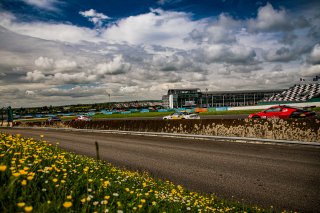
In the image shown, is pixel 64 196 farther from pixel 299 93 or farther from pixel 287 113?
pixel 299 93

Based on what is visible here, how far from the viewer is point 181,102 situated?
123000mm

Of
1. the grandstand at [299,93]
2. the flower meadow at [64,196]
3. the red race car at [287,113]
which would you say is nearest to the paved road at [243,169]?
the flower meadow at [64,196]

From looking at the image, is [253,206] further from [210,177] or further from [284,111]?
[284,111]

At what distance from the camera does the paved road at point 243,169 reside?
5.72 metres

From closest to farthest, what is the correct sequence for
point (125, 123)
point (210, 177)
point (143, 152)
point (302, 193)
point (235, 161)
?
point (302, 193)
point (210, 177)
point (235, 161)
point (143, 152)
point (125, 123)

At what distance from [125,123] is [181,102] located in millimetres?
99844

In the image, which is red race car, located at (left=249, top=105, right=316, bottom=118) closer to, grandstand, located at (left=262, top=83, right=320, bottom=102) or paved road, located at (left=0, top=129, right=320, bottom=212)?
paved road, located at (left=0, top=129, right=320, bottom=212)

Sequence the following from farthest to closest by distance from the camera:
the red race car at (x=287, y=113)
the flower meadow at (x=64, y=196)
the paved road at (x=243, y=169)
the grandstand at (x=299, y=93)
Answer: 1. the grandstand at (x=299, y=93)
2. the red race car at (x=287, y=113)
3. the paved road at (x=243, y=169)
4. the flower meadow at (x=64, y=196)

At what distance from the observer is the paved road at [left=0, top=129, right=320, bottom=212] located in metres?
5.72

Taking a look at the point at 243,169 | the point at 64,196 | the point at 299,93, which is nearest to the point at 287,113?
the point at 243,169

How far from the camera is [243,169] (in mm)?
7918

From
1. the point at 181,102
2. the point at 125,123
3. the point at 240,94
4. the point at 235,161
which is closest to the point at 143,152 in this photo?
the point at 235,161

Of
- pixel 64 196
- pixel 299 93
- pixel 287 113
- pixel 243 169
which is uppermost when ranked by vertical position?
pixel 299 93

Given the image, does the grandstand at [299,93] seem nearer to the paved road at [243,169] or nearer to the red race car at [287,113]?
the red race car at [287,113]
